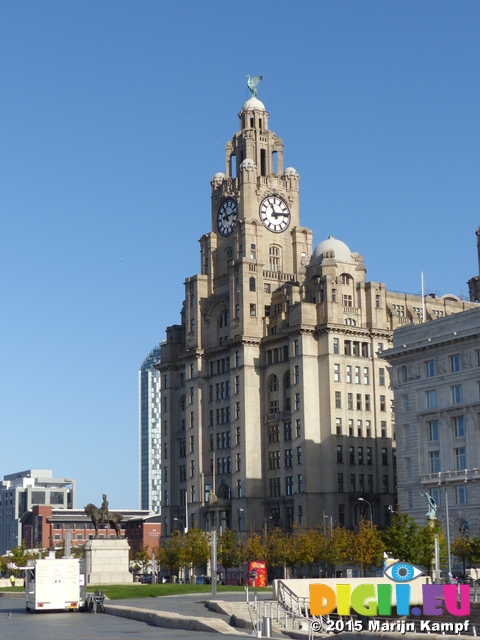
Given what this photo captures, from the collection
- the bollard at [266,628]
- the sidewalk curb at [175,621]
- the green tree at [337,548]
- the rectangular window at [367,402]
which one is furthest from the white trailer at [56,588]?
the rectangular window at [367,402]

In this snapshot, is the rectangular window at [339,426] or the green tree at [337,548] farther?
the rectangular window at [339,426]

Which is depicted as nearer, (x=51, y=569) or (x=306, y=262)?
(x=51, y=569)

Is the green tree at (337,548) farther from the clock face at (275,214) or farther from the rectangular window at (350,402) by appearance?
the clock face at (275,214)

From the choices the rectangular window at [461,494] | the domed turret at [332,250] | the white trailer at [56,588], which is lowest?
the white trailer at [56,588]

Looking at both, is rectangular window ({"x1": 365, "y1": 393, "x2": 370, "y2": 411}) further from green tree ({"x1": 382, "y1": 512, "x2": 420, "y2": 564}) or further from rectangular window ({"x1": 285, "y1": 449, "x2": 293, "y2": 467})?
green tree ({"x1": 382, "y1": 512, "x2": 420, "y2": 564})

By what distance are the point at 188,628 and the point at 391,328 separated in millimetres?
116161

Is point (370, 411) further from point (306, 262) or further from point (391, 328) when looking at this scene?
point (306, 262)

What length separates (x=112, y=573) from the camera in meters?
106

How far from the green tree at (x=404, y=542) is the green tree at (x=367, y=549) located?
15.6m

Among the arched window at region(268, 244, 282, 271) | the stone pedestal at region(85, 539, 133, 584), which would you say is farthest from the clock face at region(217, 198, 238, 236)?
the stone pedestal at region(85, 539, 133, 584)

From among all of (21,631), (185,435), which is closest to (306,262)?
(185,435)

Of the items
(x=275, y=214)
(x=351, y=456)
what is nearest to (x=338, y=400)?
(x=351, y=456)

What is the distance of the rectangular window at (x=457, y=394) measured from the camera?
398 feet

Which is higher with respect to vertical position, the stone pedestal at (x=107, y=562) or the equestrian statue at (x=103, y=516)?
the equestrian statue at (x=103, y=516)
